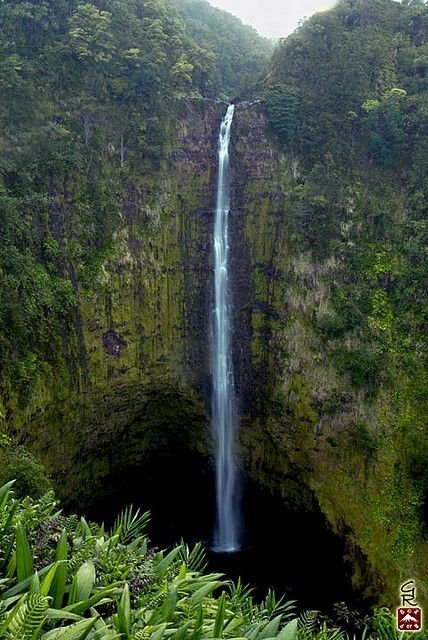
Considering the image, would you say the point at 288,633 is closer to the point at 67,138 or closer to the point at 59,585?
the point at 59,585

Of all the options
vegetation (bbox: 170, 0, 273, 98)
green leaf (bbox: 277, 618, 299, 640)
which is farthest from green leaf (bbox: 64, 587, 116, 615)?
vegetation (bbox: 170, 0, 273, 98)

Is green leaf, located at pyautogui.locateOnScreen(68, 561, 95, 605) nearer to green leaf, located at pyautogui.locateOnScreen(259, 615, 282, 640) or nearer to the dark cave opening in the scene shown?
green leaf, located at pyautogui.locateOnScreen(259, 615, 282, 640)

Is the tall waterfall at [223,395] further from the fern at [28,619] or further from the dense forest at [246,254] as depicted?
the fern at [28,619]

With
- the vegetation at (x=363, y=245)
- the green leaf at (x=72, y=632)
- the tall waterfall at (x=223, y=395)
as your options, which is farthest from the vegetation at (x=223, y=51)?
the green leaf at (x=72, y=632)

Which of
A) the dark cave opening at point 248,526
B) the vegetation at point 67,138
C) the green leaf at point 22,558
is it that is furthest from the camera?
the dark cave opening at point 248,526

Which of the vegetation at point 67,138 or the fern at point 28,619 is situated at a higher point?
the vegetation at point 67,138

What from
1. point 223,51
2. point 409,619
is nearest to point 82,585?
point 409,619
